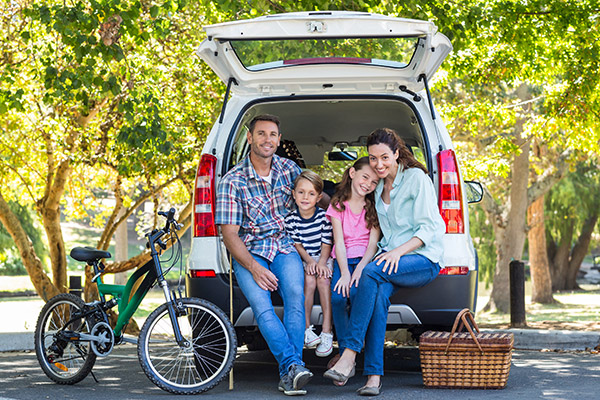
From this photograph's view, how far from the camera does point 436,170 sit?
5766mm

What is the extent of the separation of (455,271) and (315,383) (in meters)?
1.31

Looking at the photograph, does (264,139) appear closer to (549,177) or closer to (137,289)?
(137,289)

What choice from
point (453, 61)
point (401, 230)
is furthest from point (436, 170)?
point (453, 61)

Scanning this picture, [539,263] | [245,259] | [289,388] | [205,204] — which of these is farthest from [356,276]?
[539,263]

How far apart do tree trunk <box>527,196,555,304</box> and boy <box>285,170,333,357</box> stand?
1809 cm

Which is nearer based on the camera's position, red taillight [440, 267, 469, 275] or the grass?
red taillight [440, 267, 469, 275]

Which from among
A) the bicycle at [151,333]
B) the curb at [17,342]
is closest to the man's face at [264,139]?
the bicycle at [151,333]

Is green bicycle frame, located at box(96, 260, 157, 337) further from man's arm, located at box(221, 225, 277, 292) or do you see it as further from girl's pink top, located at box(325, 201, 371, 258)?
girl's pink top, located at box(325, 201, 371, 258)

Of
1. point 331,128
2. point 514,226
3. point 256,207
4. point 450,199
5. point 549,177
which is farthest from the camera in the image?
point 549,177

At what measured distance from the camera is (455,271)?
5.61m

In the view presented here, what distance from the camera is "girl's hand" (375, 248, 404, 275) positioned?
5469 mm

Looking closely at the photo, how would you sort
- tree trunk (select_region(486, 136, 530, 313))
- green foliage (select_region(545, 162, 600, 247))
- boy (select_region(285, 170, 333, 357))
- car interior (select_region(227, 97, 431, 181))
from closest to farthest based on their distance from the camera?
boy (select_region(285, 170, 333, 357)) → car interior (select_region(227, 97, 431, 181)) → tree trunk (select_region(486, 136, 530, 313)) → green foliage (select_region(545, 162, 600, 247))

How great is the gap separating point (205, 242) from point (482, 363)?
1.94m

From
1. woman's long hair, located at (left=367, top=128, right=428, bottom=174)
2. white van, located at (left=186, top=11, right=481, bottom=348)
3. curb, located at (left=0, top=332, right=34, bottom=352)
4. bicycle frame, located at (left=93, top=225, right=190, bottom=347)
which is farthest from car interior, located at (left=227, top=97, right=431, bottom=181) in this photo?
curb, located at (left=0, top=332, right=34, bottom=352)
